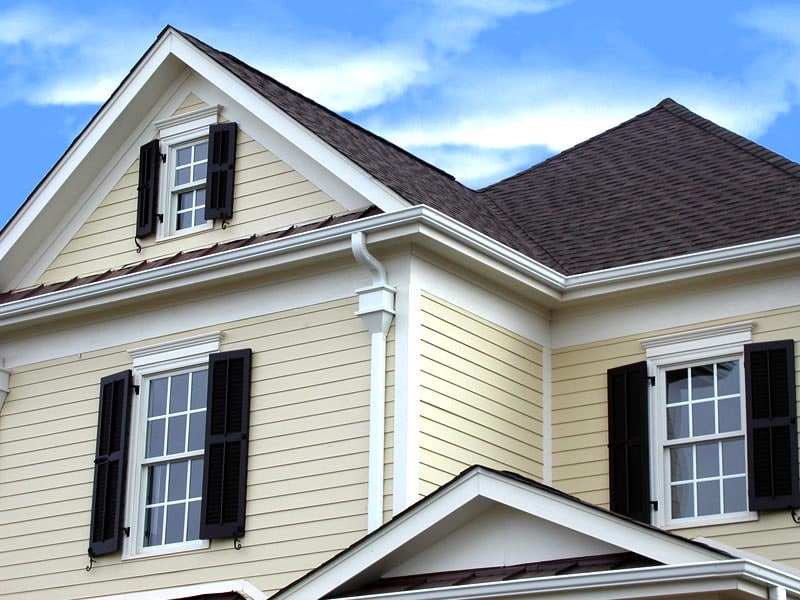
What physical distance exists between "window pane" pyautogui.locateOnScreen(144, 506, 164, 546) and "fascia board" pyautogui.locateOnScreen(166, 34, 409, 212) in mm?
3850

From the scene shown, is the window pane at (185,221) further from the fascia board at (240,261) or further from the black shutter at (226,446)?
the black shutter at (226,446)

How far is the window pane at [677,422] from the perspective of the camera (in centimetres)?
A: 1595

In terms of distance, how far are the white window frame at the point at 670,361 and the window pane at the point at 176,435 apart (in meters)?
4.70

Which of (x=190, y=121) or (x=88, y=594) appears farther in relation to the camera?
(x=190, y=121)

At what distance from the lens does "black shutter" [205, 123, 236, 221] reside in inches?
679

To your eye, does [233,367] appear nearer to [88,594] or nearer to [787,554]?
[88,594]

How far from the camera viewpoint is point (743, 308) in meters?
15.9

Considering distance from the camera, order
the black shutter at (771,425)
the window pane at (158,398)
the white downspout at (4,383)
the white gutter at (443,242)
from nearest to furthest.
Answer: the black shutter at (771,425)
the white gutter at (443,242)
the window pane at (158,398)
the white downspout at (4,383)

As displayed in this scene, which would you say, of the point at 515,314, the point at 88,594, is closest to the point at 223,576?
the point at 88,594

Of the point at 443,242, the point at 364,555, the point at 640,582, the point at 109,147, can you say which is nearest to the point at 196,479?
the point at 443,242

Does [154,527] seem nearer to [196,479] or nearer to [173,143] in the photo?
[196,479]

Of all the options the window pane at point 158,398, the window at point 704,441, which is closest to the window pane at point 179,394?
the window pane at point 158,398

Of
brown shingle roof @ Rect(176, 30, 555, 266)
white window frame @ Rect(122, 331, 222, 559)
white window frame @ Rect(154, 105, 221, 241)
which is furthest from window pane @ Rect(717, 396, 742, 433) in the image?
white window frame @ Rect(154, 105, 221, 241)

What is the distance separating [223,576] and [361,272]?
3.22m
